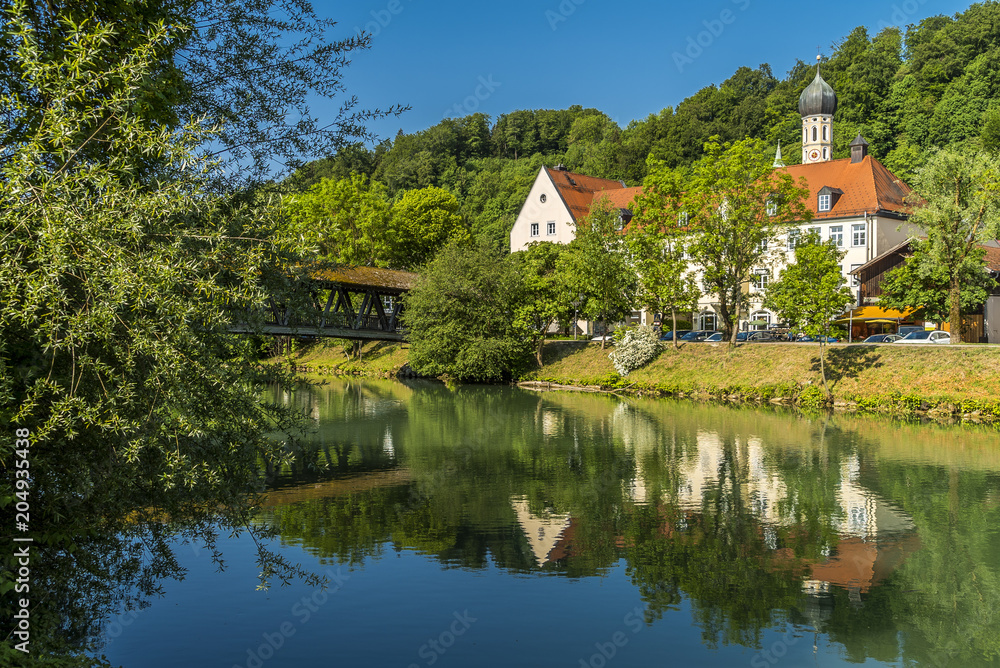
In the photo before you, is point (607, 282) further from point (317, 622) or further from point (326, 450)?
point (317, 622)

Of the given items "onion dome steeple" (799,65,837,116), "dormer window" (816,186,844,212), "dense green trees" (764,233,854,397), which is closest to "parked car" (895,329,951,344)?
"dense green trees" (764,233,854,397)

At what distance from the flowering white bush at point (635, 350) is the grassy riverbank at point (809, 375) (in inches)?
20.0

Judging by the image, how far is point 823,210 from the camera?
58.3 metres


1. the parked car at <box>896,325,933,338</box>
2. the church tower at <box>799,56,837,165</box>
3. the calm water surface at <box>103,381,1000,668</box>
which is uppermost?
the church tower at <box>799,56,837,165</box>

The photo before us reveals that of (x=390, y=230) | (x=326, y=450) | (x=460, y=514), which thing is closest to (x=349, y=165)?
(x=460, y=514)

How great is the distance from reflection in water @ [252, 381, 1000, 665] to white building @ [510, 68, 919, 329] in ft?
73.3

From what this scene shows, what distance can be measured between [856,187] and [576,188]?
22.2 metres

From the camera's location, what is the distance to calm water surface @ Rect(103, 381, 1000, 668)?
1067cm

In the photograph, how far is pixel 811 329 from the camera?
123 feet

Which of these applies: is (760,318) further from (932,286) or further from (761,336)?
(932,286)

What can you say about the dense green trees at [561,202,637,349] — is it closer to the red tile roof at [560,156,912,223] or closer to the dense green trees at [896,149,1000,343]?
the red tile roof at [560,156,912,223]

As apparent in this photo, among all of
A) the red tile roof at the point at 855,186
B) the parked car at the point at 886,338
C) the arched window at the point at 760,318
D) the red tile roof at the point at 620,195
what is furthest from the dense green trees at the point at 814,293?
the red tile roof at the point at 620,195

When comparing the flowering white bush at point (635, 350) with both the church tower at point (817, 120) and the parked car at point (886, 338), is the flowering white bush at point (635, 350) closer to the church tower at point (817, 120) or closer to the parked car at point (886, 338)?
the parked car at point (886, 338)

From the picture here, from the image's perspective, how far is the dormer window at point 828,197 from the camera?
190 feet
